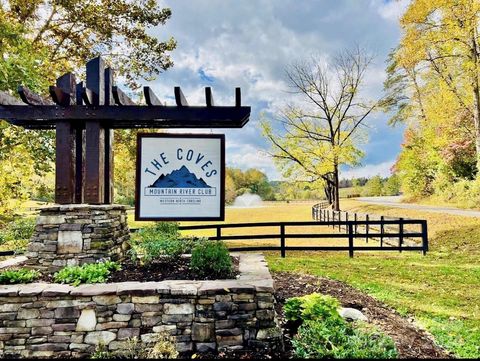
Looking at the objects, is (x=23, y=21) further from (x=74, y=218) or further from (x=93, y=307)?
(x=93, y=307)

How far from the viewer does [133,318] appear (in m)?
3.85

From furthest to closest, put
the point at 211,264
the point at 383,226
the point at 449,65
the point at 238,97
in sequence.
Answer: the point at 449,65 < the point at 383,226 < the point at 238,97 < the point at 211,264

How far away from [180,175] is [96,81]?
1897 mm

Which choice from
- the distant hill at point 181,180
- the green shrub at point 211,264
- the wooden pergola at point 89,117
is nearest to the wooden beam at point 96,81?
the wooden pergola at point 89,117

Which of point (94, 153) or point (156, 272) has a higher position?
point (94, 153)

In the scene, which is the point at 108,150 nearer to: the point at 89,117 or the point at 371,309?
the point at 89,117

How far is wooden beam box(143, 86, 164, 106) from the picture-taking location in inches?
196

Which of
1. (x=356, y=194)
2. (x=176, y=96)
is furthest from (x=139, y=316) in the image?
(x=356, y=194)

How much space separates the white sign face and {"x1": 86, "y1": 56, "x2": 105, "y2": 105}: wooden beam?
88 cm

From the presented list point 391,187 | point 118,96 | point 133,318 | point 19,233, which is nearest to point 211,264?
point 133,318

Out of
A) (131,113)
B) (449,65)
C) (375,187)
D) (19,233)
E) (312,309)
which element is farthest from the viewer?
(375,187)

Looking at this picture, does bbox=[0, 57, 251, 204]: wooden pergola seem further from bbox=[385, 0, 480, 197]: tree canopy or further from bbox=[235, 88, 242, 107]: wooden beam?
bbox=[385, 0, 480, 197]: tree canopy

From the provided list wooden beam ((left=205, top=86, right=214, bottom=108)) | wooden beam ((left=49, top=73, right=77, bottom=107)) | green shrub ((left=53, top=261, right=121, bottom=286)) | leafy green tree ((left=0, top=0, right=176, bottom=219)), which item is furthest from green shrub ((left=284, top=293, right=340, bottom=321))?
leafy green tree ((left=0, top=0, right=176, bottom=219))

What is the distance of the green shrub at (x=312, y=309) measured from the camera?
13.2 ft
